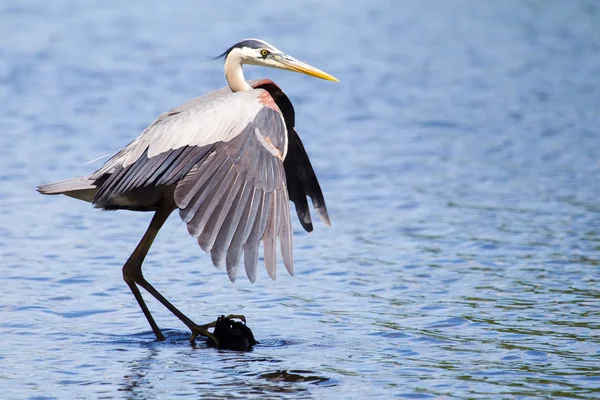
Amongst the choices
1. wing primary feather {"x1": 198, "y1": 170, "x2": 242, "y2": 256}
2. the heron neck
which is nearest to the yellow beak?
the heron neck

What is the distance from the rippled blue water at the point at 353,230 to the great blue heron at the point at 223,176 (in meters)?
0.76

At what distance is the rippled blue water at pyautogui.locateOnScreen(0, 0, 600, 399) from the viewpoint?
23.4 ft

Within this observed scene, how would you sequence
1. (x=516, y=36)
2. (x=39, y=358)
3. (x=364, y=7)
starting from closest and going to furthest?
(x=39, y=358) → (x=516, y=36) → (x=364, y=7)

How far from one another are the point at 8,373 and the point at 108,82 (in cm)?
1239

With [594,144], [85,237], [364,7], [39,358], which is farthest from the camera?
[364,7]

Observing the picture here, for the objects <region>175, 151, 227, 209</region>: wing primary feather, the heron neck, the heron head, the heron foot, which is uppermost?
the heron head

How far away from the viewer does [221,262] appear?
6.41 meters

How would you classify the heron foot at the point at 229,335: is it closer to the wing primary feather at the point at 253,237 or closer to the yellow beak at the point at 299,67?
the wing primary feather at the point at 253,237

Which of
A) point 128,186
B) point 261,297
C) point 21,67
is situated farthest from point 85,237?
point 21,67

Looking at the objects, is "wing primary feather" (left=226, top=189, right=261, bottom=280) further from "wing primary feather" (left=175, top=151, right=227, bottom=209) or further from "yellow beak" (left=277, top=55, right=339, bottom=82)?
"yellow beak" (left=277, top=55, right=339, bottom=82)

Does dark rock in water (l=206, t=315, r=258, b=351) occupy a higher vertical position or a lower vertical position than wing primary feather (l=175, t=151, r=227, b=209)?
lower

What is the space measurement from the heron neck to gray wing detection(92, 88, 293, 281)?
0.41 m

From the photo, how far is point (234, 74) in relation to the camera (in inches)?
329

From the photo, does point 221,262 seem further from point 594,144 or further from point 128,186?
point 594,144
